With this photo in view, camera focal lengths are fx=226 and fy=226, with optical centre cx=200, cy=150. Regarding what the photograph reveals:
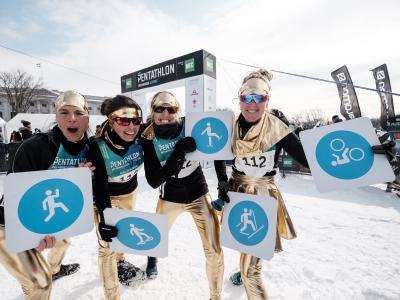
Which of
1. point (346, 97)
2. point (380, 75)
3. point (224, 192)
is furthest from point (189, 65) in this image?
point (380, 75)

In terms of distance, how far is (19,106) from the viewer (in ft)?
108

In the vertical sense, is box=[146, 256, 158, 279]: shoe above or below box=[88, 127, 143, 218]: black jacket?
below

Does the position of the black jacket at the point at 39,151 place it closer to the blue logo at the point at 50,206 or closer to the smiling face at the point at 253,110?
the blue logo at the point at 50,206

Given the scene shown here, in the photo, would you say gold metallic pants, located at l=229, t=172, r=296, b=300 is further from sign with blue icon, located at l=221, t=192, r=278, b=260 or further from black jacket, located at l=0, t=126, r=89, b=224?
black jacket, located at l=0, t=126, r=89, b=224

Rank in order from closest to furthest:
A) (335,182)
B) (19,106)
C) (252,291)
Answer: (335,182)
(252,291)
(19,106)

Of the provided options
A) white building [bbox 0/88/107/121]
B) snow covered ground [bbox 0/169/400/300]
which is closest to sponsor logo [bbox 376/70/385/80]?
snow covered ground [bbox 0/169/400/300]

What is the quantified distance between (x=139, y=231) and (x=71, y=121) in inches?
41.3

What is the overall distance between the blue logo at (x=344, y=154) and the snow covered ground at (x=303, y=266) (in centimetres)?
151

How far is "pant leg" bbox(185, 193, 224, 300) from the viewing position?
6.63 feet

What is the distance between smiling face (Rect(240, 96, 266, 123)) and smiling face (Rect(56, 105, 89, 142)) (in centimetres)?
135

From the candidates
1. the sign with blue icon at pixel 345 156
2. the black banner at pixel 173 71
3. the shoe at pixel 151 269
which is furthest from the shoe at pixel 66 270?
the black banner at pixel 173 71

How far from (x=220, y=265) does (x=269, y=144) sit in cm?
117

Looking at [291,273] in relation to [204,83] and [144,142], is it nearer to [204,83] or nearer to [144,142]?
[144,142]

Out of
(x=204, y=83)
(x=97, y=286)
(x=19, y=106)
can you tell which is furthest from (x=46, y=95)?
(x=97, y=286)
